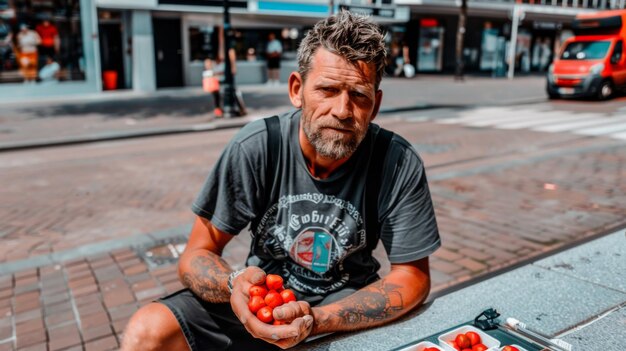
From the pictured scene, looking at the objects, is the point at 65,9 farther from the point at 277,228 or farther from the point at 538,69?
the point at 538,69

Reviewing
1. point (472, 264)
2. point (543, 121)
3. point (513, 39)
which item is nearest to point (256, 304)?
point (472, 264)

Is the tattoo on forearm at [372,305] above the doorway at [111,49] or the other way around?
the other way around

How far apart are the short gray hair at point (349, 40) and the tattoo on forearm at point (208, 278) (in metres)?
0.89

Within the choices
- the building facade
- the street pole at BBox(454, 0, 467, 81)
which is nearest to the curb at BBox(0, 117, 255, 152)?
the building facade

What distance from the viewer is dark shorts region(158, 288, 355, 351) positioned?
78.6 inches

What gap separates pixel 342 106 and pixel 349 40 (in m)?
0.25

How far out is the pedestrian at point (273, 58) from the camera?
907 inches

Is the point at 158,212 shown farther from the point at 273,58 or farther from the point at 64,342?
the point at 273,58

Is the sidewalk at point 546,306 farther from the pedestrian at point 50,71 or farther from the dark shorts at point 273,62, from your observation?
the dark shorts at point 273,62

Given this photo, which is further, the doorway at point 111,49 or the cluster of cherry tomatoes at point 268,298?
the doorway at point 111,49

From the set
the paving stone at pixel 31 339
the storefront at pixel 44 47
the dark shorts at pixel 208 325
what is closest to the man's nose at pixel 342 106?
the dark shorts at pixel 208 325

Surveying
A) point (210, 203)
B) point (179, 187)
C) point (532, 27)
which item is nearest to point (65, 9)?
point (179, 187)

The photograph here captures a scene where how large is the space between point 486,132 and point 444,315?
9940 millimetres

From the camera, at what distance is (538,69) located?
3631 cm
